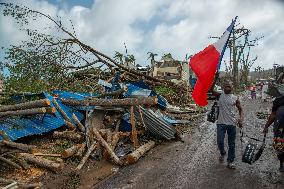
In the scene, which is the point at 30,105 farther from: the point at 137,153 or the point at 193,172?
the point at 193,172

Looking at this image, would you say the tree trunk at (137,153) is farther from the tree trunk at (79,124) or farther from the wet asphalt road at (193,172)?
the tree trunk at (79,124)

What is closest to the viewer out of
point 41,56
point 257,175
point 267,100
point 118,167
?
point 257,175

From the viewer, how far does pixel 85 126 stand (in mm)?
10820

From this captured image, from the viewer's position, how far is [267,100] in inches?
1276

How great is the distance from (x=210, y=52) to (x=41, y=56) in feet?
25.5

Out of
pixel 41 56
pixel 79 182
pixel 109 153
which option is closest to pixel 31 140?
pixel 109 153

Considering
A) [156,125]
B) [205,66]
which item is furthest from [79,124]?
[205,66]

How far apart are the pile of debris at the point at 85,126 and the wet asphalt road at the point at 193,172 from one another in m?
0.60

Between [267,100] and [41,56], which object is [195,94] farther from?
[267,100]

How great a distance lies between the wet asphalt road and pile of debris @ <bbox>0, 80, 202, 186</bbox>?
599 mm

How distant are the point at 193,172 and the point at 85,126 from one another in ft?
12.9

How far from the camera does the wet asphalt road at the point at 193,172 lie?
A: 7.32 meters

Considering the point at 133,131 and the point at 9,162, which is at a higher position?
the point at 133,131

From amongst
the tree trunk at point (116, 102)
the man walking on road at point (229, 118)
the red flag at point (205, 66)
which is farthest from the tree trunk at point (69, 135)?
the man walking on road at point (229, 118)
